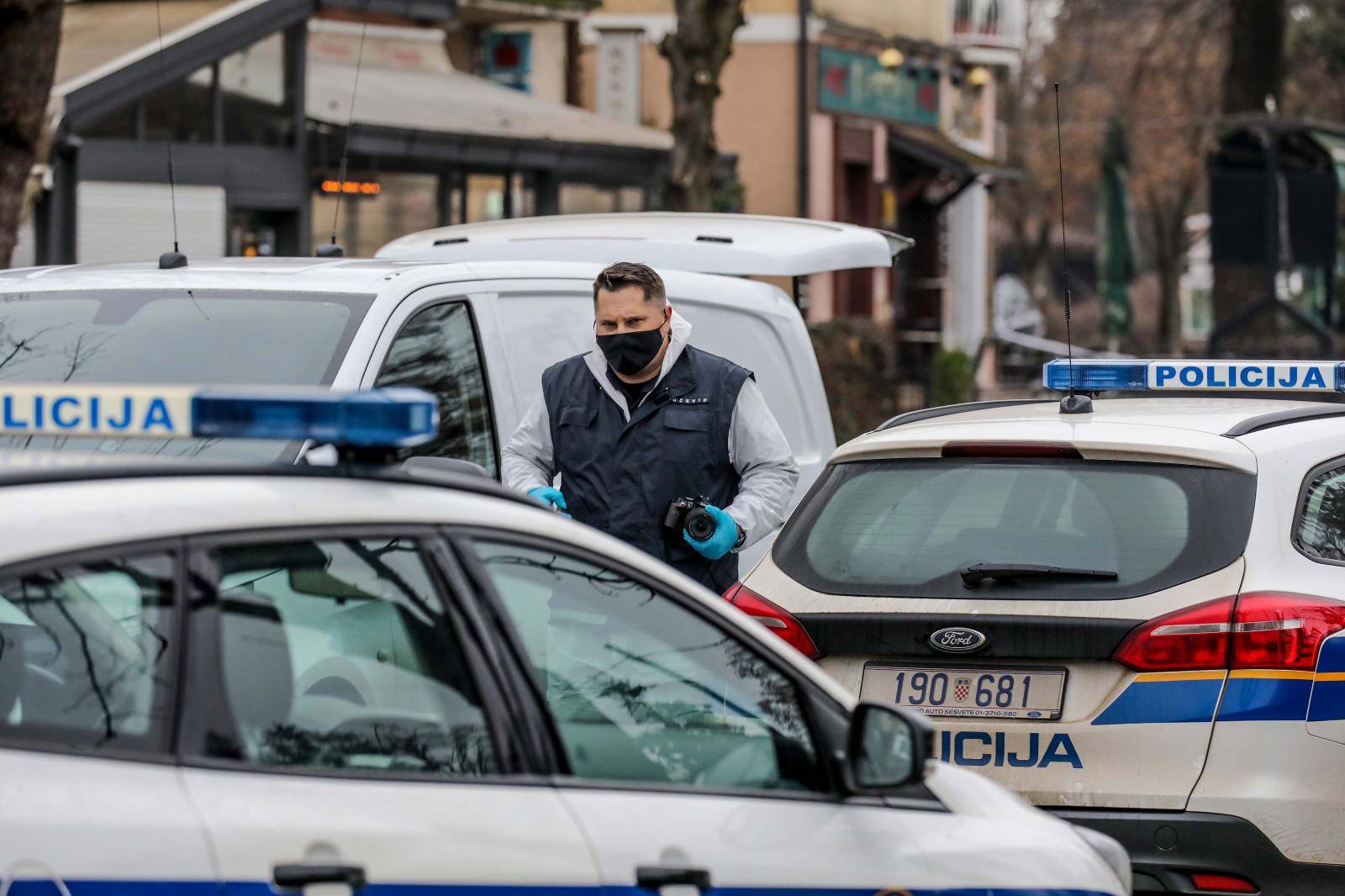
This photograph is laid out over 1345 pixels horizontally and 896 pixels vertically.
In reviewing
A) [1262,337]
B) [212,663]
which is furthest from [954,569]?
[1262,337]

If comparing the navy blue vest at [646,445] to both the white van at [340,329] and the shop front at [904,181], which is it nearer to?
the white van at [340,329]

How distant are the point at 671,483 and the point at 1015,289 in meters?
48.8

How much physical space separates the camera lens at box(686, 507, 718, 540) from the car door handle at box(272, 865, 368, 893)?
9.36 feet

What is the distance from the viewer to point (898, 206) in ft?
110

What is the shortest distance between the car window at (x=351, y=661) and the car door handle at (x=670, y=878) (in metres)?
0.26

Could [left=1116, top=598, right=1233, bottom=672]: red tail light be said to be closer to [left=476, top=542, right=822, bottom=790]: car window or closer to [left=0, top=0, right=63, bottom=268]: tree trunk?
[left=476, top=542, right=822, bottom=790]: car window

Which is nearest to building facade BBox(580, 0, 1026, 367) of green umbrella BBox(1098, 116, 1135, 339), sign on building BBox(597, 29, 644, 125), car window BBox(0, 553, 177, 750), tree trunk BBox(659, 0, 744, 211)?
sign on building BBox(597, 29, 644, 125)

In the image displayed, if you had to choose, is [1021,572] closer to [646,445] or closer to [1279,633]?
[1279,633]

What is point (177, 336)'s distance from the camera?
18.2 feet

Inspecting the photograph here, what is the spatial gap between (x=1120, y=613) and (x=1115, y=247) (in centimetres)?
2835

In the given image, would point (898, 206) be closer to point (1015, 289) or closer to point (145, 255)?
point (145, 255)

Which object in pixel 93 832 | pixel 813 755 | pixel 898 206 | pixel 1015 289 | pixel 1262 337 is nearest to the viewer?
pixel 93 832

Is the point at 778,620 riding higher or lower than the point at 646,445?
lower

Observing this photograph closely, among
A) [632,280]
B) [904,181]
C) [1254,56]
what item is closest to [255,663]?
[632,280]
